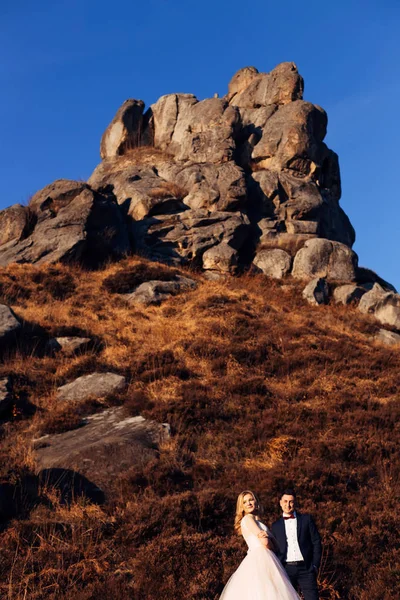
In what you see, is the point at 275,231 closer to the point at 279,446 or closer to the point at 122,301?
the point at 122,301

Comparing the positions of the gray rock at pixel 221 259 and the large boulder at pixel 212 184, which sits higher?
the large boulder at pixel 212 184

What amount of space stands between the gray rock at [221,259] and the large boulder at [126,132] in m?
16.4

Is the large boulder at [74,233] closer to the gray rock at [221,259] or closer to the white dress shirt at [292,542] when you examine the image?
the gray rock at [221,259]

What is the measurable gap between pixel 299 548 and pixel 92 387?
10385 millimetres

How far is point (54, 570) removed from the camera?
24.2 ft

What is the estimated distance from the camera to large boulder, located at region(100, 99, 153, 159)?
44.0 meters

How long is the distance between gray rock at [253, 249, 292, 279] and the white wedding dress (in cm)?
2680

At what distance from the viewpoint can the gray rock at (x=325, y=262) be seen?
1241 inches

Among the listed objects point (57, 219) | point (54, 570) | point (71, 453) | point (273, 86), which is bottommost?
point (54, 570)

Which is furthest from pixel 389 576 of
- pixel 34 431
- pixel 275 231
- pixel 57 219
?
pixel 275 231

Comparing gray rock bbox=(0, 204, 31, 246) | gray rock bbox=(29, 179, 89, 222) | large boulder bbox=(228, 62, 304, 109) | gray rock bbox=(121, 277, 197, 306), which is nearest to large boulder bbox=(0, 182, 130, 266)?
gray rock bbox=(29, 179, 89, 222)

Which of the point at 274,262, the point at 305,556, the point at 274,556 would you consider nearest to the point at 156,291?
the point at 274,262

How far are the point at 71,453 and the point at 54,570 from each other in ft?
14.0

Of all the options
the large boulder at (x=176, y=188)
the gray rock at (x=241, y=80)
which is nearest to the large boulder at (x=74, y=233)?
the large boulder at (x=176, y=188)
